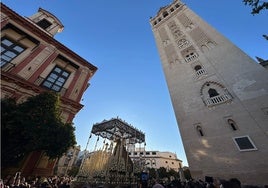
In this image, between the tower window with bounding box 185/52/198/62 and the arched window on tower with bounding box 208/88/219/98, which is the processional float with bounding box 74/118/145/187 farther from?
the tower window with bounding box 185/52/198/62

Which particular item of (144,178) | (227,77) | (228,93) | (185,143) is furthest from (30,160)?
(227,77)

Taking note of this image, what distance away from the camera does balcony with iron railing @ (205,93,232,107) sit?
12898mm

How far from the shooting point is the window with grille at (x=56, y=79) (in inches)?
482

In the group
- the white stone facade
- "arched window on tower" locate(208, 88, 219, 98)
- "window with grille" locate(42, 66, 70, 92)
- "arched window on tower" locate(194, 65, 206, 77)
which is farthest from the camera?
the white stone facade

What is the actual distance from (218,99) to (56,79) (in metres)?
16.4

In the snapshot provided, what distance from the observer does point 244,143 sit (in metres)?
10.5

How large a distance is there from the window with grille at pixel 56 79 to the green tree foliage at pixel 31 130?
193 inches

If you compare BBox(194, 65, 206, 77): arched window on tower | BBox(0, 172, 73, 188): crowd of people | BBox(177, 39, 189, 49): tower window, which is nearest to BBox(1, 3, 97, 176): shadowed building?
BBox(0, 172, 73, 188): crowd of people

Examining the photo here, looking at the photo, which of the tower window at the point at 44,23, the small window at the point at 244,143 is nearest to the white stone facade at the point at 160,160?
the small window at the point at 244,143

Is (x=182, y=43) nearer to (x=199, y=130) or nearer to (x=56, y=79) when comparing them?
(x=199, y=130)

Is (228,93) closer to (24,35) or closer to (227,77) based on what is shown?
(227,77)

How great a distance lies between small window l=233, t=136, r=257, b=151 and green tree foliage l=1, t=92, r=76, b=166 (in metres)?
12.5

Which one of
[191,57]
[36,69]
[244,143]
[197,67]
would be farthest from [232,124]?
[36,69]

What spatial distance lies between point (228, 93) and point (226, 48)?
6.37 m
